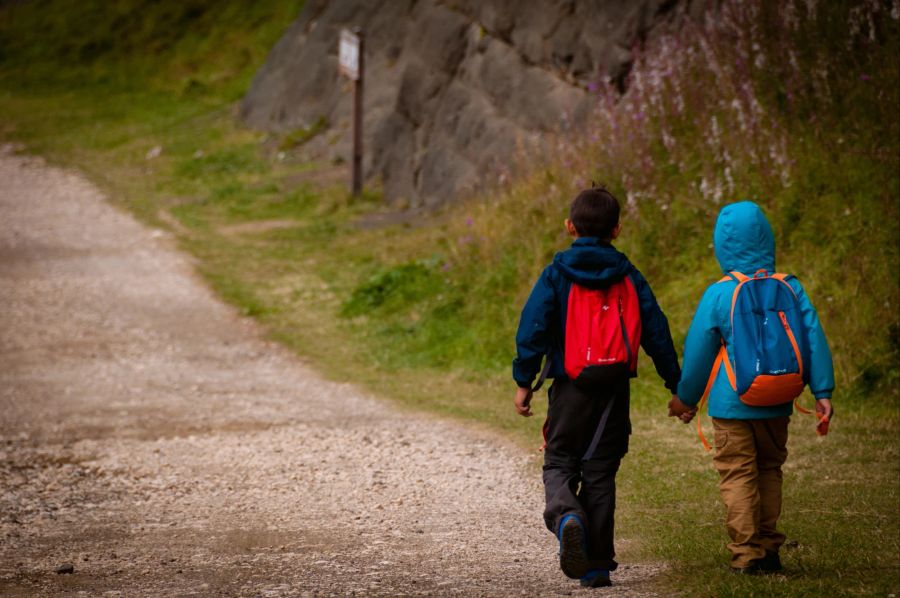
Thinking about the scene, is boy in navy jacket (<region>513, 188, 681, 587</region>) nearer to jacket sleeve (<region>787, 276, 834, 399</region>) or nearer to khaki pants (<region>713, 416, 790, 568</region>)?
khaki pants (<region>713, 416, 790, 568</region>)

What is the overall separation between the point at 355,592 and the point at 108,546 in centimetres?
163

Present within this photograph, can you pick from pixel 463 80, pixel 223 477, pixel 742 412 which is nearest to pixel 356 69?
pixel 463 80

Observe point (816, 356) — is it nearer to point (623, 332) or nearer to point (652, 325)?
point (652, 325)

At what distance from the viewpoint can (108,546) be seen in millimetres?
5695

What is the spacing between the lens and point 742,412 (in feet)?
15.2

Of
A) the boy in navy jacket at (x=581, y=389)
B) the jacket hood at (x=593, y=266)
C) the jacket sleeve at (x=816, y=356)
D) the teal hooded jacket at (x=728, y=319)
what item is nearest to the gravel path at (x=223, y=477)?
the boy in navy jacket at (x=581, y=389)

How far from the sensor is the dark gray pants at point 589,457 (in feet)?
15.3

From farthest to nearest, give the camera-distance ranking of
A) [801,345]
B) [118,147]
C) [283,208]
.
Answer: [118,147] < [283,208] < [801,345]

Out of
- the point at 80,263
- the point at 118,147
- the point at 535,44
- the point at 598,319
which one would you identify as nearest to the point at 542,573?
the point at 598,319

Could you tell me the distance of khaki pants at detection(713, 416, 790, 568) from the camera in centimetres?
467

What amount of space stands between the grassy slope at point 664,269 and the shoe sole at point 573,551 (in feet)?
1.76

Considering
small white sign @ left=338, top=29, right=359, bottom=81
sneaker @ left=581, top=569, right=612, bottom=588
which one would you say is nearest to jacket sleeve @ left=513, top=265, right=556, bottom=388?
sneaker @ left=581, top=569, right=612, bottom=588

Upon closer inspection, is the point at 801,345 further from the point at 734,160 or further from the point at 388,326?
the point at 388,326

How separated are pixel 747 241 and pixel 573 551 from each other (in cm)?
147
